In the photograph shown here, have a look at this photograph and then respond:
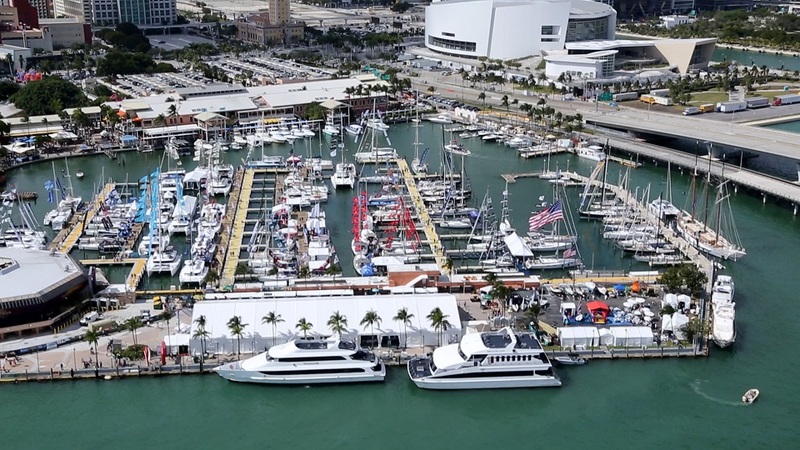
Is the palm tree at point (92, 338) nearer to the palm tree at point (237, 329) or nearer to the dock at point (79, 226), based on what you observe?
the palm tree at point (237, 329)

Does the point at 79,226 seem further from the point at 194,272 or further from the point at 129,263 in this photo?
the point at 194,272

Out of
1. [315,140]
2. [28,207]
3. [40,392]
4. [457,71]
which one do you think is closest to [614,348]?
[40,392]

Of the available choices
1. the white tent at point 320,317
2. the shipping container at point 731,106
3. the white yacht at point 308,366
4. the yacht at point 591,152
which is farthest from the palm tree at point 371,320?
the shipping container at point 731,106

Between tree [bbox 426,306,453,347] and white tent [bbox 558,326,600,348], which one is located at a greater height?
tree [bbox 426,306,453,347]

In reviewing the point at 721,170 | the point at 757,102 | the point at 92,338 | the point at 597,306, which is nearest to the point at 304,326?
the point at 92,338

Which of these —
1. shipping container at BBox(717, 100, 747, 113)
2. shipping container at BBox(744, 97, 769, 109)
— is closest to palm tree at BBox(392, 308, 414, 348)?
shipping container at BBox(717, 100, 747, 113)

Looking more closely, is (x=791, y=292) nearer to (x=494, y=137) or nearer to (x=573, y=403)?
(x=573, y=403)

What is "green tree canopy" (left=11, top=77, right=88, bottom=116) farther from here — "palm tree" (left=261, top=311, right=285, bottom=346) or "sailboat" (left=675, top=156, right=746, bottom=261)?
"sailboat" (left=675, top=156, right=746, bottom=261)
